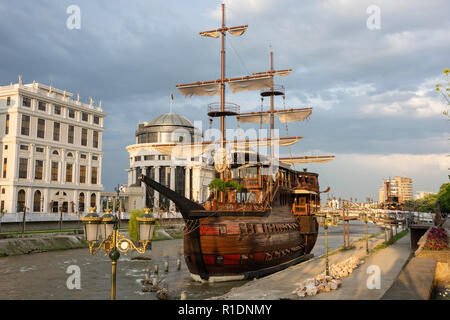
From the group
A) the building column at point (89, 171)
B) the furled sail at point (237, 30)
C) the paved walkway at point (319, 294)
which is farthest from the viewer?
the building column at point (89, 171)

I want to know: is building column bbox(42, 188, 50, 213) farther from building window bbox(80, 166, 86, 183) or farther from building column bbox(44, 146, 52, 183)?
building window bbox(80, 166, 86, 183)

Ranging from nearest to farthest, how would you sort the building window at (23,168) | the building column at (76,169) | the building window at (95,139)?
the building window at (23,168) < the building column at (76,169) < the building window at (95,139)

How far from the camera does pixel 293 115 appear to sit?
153 ft

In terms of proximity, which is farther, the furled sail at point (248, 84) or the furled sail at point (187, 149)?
the furled sail at point (248, 84)

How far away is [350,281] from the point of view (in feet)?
56.2

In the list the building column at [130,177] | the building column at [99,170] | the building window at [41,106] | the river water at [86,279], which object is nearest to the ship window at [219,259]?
the river water at [86,279]

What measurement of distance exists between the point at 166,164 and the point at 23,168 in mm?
38440

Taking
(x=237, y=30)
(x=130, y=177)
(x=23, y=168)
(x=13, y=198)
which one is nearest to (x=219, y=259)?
(x=237, y=30)

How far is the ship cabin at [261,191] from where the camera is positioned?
26.3m

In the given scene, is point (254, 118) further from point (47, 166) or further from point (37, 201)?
point (37, 201)

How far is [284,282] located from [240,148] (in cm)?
2696

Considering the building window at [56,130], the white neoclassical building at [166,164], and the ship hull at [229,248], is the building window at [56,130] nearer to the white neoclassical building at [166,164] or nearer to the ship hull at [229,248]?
the white neoclassical building at [166,164]
